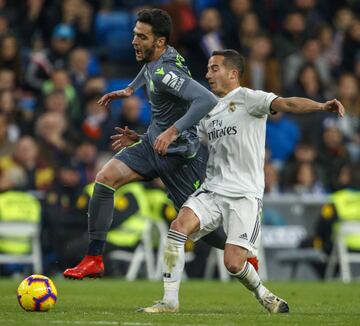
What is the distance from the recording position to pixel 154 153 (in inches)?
440

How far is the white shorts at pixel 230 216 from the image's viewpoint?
1070 centimetres

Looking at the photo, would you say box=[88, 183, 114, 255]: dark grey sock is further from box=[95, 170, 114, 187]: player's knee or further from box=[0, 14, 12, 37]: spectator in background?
box=[0, 14, 12, 37]: spectator in background

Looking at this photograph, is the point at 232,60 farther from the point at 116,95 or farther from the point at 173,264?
the point at 173,264

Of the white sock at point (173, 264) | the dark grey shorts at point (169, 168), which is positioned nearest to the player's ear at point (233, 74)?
the dark grey shorts at point (169, 168)

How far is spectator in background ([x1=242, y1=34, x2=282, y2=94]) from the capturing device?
2102 centimetres

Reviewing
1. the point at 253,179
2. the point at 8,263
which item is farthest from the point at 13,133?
the point at 253,179

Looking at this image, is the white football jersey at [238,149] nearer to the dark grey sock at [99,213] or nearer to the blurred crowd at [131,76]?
the dark grey sock at [99,213]

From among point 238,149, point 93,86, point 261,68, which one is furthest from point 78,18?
point 238,149

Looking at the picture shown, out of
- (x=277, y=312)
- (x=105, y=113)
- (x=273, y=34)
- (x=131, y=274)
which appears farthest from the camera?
(x=273, y=34)

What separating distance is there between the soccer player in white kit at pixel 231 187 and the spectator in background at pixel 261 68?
9.80 meters

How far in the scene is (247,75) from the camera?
20.8m

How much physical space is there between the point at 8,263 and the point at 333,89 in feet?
23.6

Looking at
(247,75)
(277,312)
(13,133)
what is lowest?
(277,312)

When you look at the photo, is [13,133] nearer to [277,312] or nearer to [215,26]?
[215,26]
